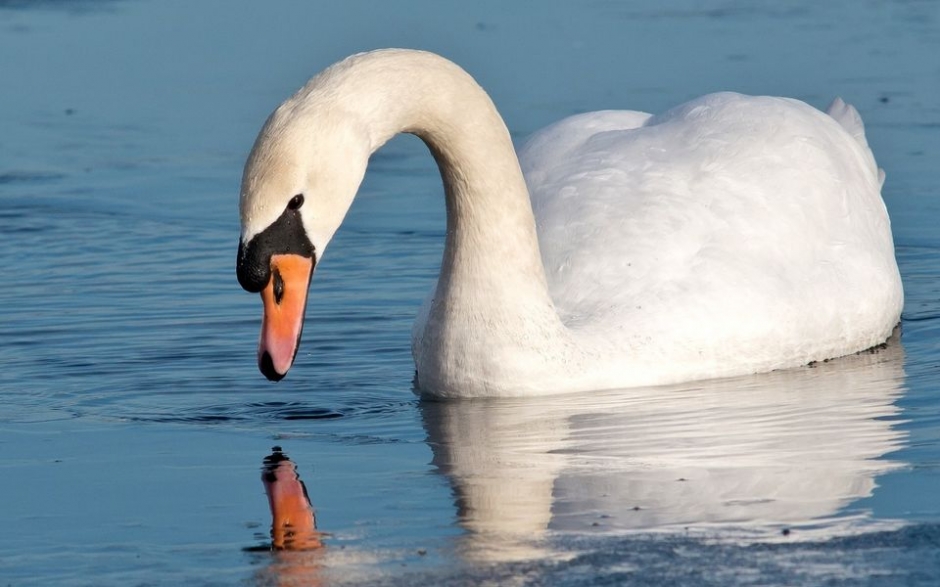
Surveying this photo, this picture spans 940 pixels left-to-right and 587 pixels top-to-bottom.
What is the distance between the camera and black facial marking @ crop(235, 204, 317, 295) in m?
6.99

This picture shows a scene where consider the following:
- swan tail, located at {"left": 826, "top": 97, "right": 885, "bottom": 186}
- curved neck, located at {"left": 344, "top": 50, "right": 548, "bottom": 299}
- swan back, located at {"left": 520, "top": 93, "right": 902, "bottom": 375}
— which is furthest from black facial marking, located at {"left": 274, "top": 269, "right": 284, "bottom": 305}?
swan tail, located at {"left": 826, "top": 97, "right": 885, "bottom": 186}

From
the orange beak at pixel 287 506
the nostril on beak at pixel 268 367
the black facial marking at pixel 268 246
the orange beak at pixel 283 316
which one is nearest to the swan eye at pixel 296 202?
the black facial marking at pixel 268 246

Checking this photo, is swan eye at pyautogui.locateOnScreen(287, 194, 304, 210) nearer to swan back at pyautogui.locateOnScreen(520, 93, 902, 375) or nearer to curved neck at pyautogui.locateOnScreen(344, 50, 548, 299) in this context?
curved neck at pyautogui.locateOnScreen(344, 50, 548, 299)

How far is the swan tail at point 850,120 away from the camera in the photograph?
1069 cm

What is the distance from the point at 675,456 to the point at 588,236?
1989 millimetres

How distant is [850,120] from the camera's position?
10805mm

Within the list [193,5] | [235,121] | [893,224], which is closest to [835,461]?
[893,224]

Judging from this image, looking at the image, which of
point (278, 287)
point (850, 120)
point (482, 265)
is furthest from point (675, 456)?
point (850, 120)

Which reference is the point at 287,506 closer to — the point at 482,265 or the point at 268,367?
the point at 268,367

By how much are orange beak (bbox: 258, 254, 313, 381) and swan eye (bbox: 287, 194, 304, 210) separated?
18 cm

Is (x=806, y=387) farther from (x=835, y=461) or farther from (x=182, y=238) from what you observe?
(x=182, y=238)

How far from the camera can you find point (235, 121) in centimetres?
1409

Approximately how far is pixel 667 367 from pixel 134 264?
12.5ft

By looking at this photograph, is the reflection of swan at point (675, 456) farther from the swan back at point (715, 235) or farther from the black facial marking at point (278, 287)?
the black facial marking at point (278, 287)
